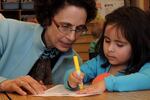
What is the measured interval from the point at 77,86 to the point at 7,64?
49 cm

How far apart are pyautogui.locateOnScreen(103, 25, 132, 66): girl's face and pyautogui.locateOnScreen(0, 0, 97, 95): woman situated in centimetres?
18

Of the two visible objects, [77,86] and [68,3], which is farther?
[68,3]

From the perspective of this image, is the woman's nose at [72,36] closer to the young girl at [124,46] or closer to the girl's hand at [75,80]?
the young girl at [124,46]

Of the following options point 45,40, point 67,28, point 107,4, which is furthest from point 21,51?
point 107,4

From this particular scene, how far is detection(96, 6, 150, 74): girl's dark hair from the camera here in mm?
1385

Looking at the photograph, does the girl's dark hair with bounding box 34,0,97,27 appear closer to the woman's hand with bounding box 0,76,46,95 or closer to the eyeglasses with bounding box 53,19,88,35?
the eyeglasses with bounding box 53,19,88,35

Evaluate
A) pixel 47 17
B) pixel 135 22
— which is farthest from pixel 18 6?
pixel 135 22

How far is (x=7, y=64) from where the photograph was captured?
157cm

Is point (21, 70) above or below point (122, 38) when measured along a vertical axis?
below

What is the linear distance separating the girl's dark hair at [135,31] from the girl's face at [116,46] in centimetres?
2

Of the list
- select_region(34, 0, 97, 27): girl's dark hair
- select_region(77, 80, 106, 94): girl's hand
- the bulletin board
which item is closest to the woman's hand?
select_region(77, 80, 106, 94): girl's hand

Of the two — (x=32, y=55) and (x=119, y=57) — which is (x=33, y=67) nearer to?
(x=32, y=55)

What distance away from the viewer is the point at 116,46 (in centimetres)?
137

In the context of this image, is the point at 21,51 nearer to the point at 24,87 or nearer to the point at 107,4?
the point at 24,87
